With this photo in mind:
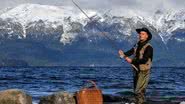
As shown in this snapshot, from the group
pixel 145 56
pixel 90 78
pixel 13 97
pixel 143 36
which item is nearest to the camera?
pixel 145 56

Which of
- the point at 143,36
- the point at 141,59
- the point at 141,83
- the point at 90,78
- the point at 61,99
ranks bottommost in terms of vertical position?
the point at 90,78

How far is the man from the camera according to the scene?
14742 millimetres

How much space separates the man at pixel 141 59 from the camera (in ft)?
48.4

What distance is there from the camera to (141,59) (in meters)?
14.7

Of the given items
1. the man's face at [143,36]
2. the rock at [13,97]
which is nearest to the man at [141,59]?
the man's face at [143,36]

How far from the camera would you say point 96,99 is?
1648 centimetres

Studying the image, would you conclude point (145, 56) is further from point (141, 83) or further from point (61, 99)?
point (61, 99)

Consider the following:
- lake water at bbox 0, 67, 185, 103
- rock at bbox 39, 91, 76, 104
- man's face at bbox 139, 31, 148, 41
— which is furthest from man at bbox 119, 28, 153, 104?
lake water at bbox 0, 67, 185, 103

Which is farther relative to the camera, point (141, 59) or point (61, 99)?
point (61, 99)

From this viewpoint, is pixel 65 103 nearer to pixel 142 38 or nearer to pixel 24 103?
pixel 24 103

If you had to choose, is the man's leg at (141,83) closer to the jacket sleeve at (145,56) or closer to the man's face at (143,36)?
the jacket sleeve at (145,56)

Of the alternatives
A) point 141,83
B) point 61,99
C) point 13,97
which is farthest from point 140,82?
point 13,97

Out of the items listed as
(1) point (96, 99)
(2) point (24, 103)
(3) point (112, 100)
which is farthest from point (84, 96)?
(3) point (112, 100)

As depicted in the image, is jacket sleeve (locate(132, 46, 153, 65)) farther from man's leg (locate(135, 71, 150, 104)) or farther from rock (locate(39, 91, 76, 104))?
rock (locate(39, 91, 76, 104))
